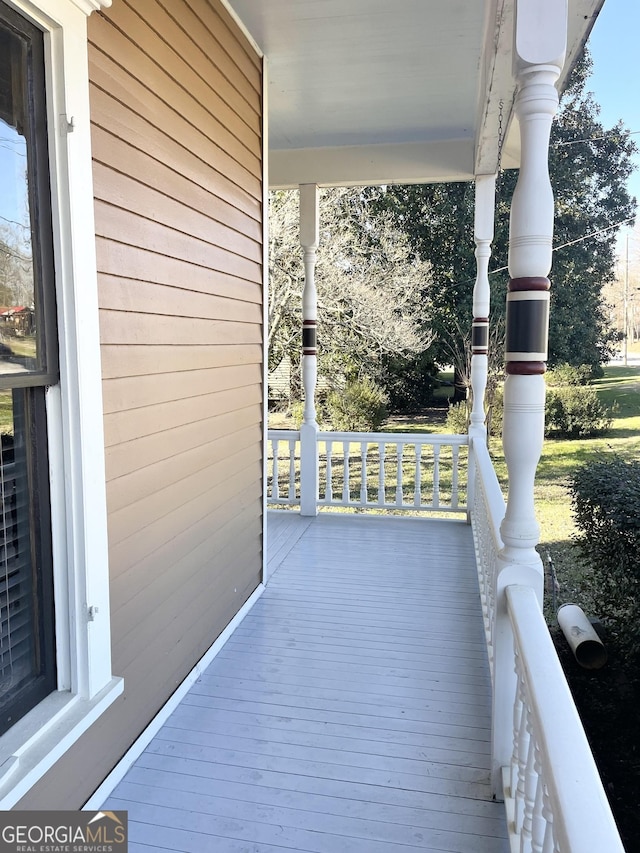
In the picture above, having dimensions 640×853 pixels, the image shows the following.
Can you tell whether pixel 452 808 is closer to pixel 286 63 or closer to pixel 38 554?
pixel 38 554

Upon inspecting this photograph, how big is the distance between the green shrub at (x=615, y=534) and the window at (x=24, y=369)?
2888 millimetres

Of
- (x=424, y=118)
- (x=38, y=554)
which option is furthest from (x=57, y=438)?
(x=424, y=118)

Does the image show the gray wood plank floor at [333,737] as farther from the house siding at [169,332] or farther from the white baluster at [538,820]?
the white baluster at [538,820]

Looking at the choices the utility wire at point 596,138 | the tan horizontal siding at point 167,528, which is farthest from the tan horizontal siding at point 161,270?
the utility wire at point 596,138

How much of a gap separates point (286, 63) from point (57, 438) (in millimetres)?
2686

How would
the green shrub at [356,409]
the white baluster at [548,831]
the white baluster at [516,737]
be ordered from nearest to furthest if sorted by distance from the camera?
the white baluster at [548,831], the white baluster at [516,737], the green shrub at [356,409]

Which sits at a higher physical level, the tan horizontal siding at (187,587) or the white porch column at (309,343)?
the white porch column at (309,343)

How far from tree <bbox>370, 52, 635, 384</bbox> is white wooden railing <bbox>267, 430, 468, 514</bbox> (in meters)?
3.11

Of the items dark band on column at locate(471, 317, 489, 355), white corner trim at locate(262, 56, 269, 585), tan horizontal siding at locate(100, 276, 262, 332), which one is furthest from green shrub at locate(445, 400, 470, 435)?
tan horizontal siding at locate(100, 276, 262, 332)

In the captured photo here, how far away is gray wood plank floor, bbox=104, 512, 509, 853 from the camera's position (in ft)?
6.15

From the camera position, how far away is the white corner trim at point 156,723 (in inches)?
77.0

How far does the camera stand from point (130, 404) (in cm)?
209

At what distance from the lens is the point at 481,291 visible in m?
5.28

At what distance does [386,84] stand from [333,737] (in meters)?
3.41
